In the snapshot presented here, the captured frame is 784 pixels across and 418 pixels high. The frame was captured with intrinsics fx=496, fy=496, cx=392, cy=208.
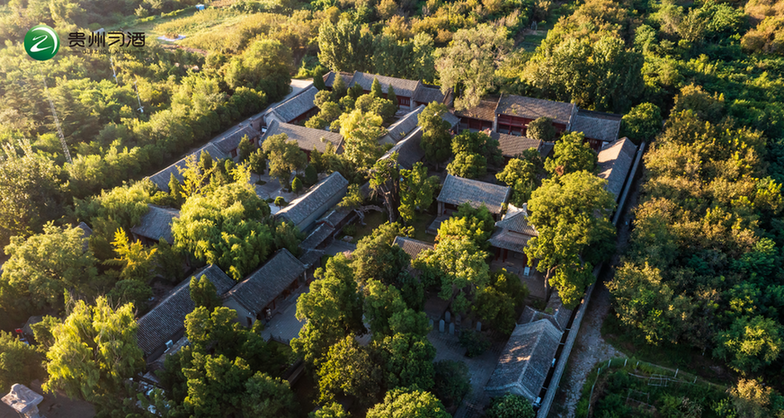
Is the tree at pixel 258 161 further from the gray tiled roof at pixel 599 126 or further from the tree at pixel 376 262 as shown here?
the gray tiled roof at pixel 599 126

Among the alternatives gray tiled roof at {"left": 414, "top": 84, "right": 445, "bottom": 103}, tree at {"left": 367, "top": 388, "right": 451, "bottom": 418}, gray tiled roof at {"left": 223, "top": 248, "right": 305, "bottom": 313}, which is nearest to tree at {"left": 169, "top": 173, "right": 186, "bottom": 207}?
gray tiled roof at {"left": 223, "top": 248, "right": 305, "bottom": 313}

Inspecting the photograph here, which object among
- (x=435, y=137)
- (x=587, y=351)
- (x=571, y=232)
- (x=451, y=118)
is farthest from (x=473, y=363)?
(x=451, y=118)

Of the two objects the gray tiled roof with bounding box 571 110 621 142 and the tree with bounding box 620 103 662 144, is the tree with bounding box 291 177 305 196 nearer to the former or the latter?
the gray tiled roof with bounding box 571 110 621 142

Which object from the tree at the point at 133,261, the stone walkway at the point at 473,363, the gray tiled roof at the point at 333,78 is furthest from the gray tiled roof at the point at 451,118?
the tree at the point at 133,261

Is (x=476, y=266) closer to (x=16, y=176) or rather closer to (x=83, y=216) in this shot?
(x=83, y=216)

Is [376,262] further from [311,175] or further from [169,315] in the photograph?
[311,175]
